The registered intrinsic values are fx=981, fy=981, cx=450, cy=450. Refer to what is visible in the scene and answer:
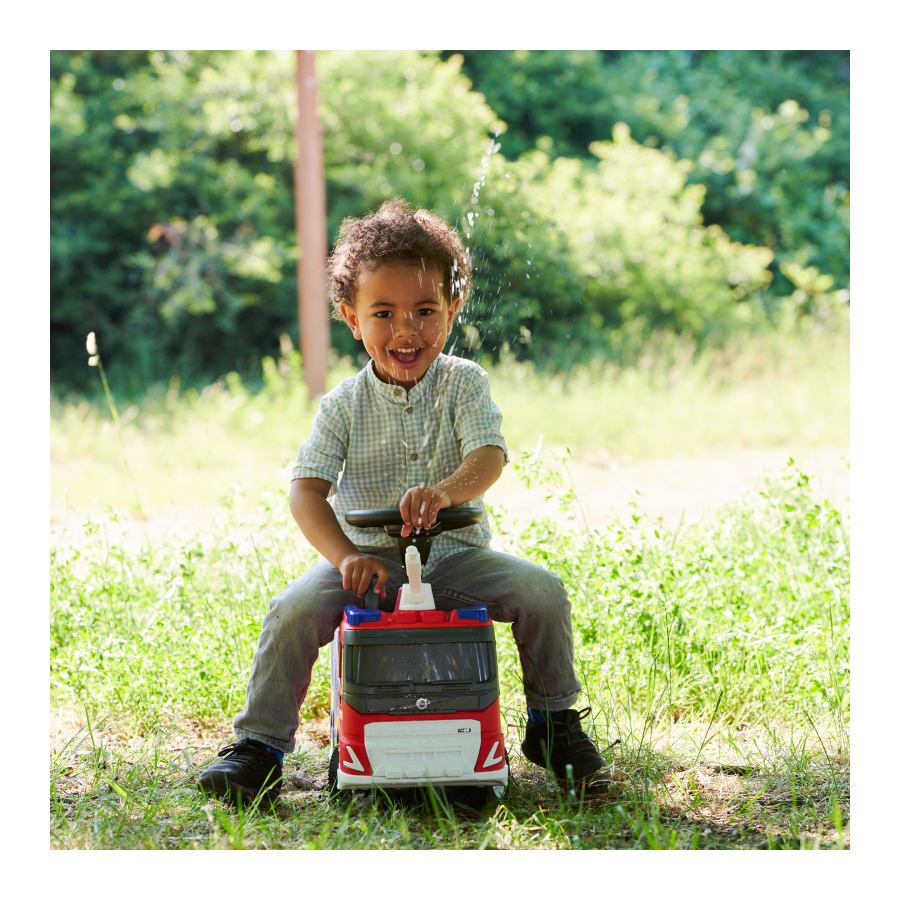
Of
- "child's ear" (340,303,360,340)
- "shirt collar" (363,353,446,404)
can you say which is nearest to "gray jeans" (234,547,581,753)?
"shirt collar" (363,353,446,404)

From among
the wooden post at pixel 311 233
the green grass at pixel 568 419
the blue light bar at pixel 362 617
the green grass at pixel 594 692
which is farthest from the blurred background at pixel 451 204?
the blue light bar at pixel 362 617

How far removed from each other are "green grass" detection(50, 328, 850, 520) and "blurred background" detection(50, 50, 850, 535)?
1.0 inches

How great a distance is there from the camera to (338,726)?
1.96 meters

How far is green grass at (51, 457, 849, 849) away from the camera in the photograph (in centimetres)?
195

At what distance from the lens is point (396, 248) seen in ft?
7.07

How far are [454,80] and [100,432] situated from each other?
16.1 ft

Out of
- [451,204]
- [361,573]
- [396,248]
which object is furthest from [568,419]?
[361,573]

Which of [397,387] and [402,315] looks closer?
[402,315]

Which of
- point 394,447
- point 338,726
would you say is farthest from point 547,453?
point 338,726

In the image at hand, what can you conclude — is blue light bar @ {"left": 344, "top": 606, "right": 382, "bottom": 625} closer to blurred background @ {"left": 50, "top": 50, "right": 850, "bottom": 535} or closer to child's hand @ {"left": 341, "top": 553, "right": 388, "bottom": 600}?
child's hand @ {"left": 341, "top": 553, "right": 388, "bottom": 600}

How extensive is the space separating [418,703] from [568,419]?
434cm

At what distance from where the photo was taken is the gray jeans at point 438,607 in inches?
80.4

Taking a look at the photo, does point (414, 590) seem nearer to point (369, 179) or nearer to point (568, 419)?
point (568, 419)
